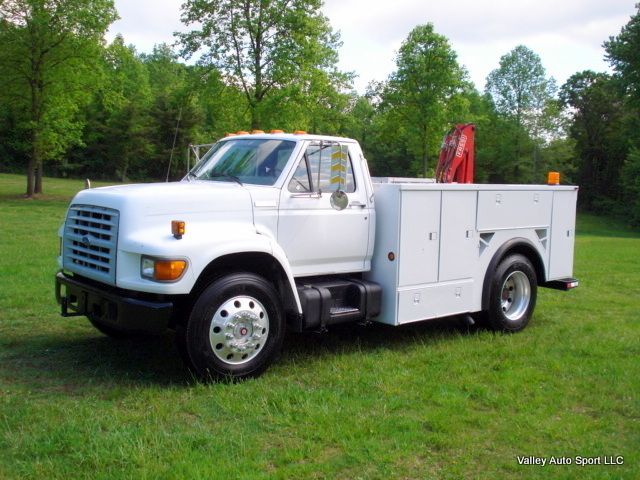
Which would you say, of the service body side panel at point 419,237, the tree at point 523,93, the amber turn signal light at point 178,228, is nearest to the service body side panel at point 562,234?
the service body side panel at point 419,237

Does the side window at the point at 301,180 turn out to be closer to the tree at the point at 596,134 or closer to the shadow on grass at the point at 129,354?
the shadow on grass at the point at 129,354

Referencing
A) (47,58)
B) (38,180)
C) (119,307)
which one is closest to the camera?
(119,307)

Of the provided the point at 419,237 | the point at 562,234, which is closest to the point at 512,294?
the point at 562,234

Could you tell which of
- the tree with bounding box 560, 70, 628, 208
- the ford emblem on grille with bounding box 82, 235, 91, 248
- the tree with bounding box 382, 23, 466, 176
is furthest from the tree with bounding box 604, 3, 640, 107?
the ford emblem on grille with bounding box 82, 235, 91, 248

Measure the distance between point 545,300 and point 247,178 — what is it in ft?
19.4

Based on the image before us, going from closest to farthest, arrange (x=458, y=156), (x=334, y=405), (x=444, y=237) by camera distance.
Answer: (x=334, y=405), (x=444, y=237), (x=458, y=156)

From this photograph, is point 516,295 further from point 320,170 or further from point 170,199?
point 170,199

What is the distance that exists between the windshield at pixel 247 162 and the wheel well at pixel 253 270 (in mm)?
804

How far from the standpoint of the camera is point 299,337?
320 inches

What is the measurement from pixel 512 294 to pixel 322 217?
3174 millimetres

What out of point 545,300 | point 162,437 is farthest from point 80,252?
point 545,300

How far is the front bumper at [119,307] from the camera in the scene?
5805 millimetres

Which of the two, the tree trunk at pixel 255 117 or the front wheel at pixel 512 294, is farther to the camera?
the tree trunk at pixel 255 117

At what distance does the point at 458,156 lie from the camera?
1024 cm
